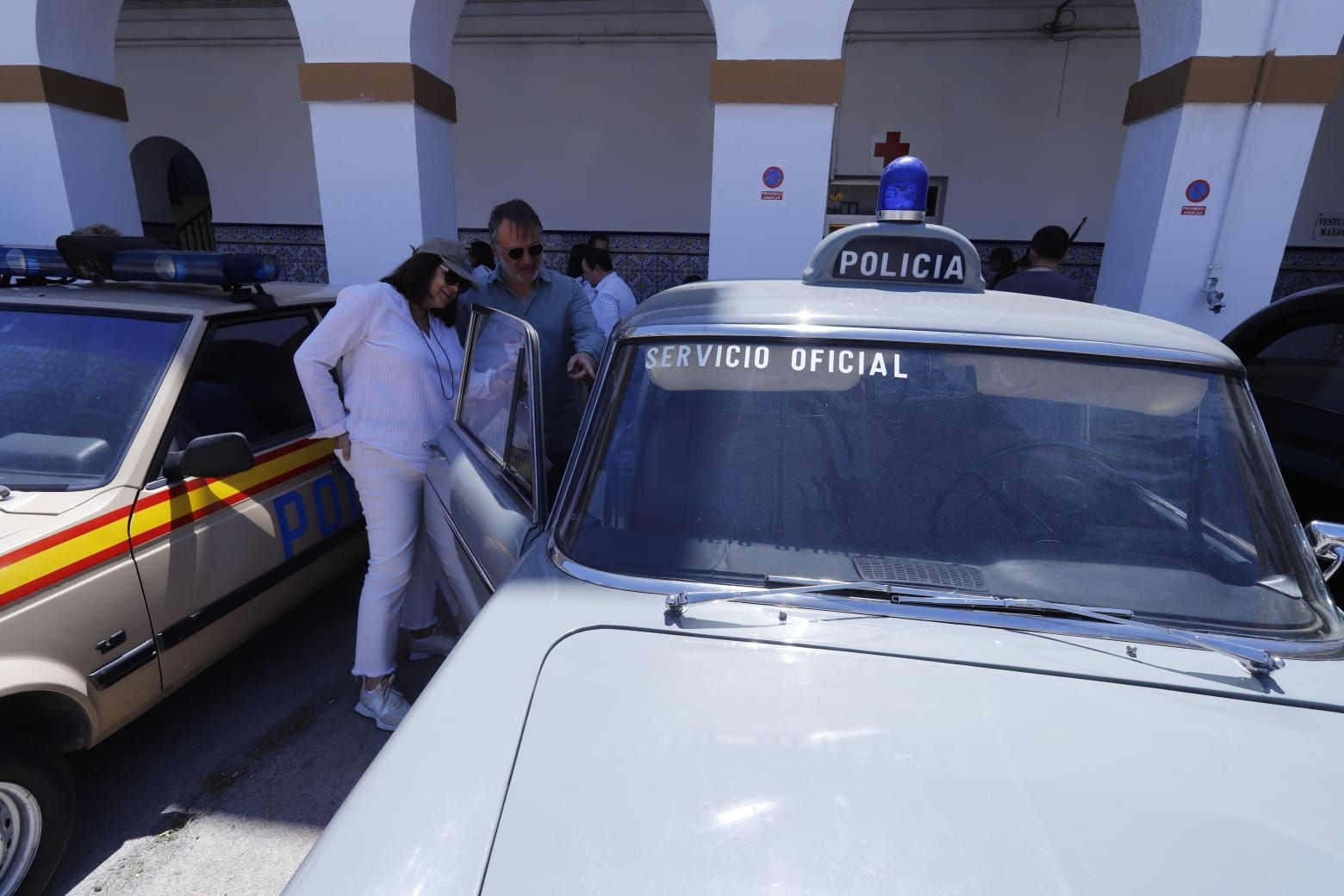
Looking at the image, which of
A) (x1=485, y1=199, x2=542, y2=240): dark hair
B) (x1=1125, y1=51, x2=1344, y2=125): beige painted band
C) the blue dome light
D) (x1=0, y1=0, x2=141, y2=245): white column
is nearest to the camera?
the blue dome light

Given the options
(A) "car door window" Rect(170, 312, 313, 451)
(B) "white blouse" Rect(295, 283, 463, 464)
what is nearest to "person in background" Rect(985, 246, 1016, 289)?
(B) "white blouse" Rect(295, 283, 463, 464)

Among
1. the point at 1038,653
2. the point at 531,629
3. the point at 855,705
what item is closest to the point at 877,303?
the point at 1038,653

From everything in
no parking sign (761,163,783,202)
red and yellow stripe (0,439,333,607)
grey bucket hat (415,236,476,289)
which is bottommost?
red and yellow stripe (0,439,333,607)

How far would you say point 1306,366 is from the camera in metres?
3.20

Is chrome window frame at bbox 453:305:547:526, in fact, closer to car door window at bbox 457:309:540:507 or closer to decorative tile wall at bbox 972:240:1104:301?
car door window at bbox 457:309:540:507

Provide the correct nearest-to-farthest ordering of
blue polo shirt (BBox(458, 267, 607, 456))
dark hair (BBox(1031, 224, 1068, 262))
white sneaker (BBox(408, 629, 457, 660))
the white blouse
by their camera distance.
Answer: the white blouse
blue polo shirt (BBox(458, 267, 607, 456))
white sneaker (BBox(408, 629, 457, 660))
dark hair (BBox(1031, 224, 1068, 262))

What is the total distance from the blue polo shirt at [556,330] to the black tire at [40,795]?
1.78 metres

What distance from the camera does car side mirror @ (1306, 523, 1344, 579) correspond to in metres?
1.33

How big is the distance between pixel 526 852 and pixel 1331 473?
11.2 ft

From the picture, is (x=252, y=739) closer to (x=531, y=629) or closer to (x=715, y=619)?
(x=531, y=629)

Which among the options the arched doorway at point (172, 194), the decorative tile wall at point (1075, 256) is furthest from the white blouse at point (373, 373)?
the arched doorway at point (172, 194)

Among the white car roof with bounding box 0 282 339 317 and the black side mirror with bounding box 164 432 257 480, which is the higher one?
the white car roof with bounding box 0 282 339 317

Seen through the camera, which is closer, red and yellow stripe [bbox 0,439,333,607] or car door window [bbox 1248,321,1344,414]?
red and yellow stripe [bbox 0,439,333,607]

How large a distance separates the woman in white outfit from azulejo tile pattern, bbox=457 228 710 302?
6.02m
